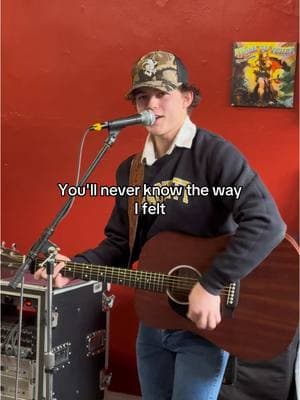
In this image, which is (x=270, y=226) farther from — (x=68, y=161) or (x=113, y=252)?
(x=68, y=161)

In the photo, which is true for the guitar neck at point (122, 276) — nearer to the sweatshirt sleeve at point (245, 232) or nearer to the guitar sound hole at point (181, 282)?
the guitar sound hole at point (181, 282)

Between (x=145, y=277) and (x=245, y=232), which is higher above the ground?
(x=245, y=232)

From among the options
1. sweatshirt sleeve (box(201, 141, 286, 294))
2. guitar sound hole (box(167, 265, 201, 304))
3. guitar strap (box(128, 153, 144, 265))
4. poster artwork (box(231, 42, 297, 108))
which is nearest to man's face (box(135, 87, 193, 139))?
guitar strap (box(128, 153, 144, 265))

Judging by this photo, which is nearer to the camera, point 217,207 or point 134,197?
point 217,207

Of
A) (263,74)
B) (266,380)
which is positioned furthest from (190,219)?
(263,74)

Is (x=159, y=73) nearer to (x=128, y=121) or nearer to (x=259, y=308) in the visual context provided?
(x=128, y=121)

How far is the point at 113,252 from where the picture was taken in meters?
1.79

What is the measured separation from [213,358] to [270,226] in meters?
0.40

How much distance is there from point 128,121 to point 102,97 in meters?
1.37

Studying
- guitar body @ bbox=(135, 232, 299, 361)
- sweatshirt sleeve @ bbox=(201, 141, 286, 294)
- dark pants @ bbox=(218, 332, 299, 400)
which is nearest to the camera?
sweatshirt sleeve @ bbox=(201, 141, 286, 294)

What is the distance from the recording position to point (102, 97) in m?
2.77

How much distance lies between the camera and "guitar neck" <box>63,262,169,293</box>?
1.62 metres

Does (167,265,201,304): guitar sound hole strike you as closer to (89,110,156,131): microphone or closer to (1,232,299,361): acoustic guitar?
(1,232,299,361): acoustic guitar

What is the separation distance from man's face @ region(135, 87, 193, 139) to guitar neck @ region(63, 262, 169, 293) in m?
0.43
